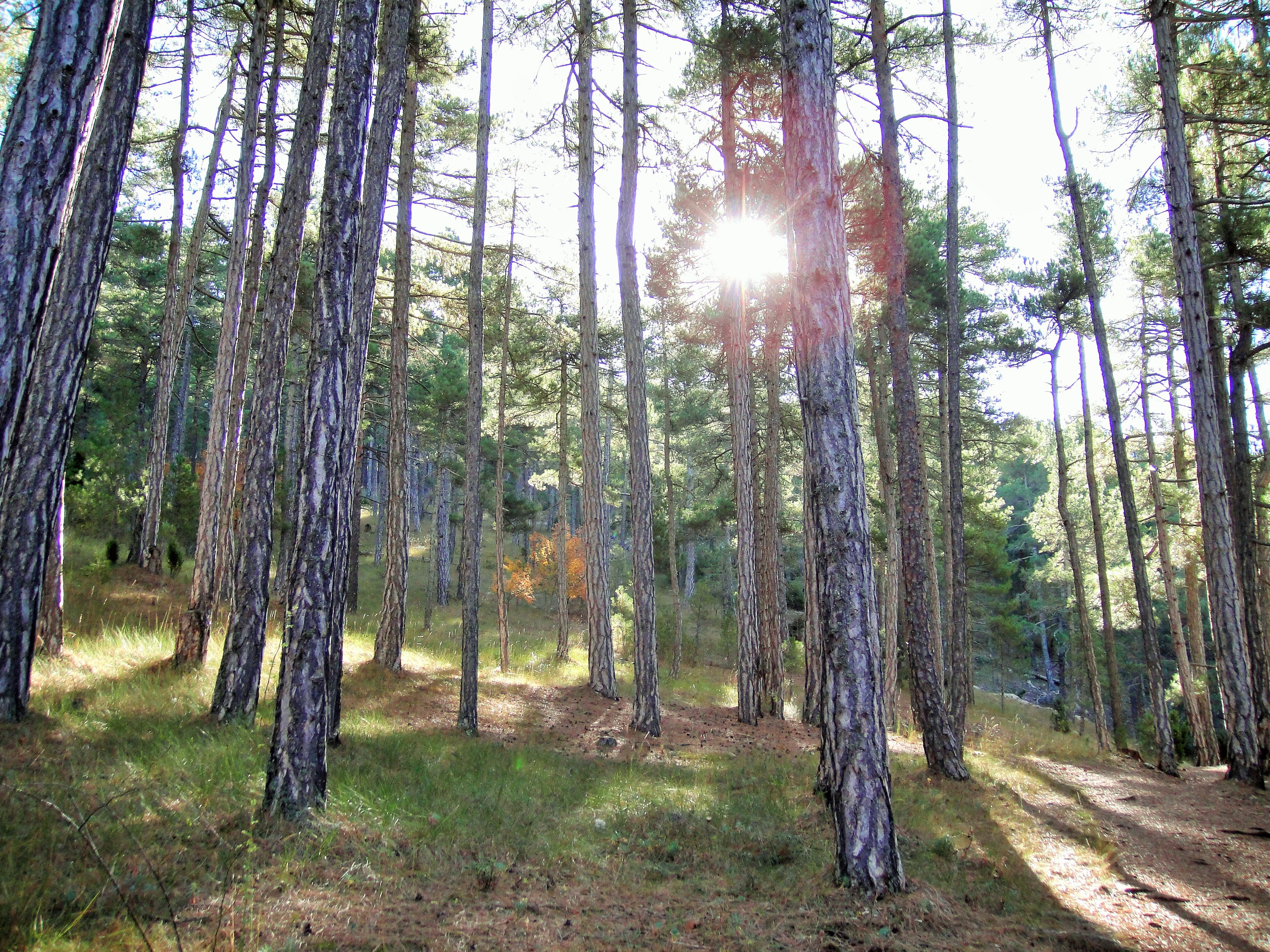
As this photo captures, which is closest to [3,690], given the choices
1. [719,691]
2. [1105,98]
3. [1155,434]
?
[719,691]

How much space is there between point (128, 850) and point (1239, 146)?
17.4m

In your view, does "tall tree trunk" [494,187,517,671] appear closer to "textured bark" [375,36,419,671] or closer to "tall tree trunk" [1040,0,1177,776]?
"textured bark" [375,36,419,671]

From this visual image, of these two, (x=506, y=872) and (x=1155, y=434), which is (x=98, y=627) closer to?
(x=506, y=872)

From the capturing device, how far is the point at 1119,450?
12.2 meters

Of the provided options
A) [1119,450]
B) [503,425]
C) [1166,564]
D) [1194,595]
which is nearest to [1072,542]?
[1166,564]

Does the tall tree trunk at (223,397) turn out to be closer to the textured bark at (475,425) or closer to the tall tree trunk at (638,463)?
the textured bark at (475,425)

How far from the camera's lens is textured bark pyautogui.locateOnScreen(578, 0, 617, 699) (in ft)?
40.3

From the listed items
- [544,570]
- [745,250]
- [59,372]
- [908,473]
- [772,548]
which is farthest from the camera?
[544,570]

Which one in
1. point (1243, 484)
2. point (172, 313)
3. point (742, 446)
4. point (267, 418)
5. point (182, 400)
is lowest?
point (267, 418)

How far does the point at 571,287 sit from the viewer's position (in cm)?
1548

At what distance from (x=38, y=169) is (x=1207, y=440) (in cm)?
1289

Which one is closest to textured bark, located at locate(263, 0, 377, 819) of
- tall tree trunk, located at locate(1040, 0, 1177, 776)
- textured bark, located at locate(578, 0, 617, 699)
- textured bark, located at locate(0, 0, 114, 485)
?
textured bark, located at locate(0, 0, 114, 485)

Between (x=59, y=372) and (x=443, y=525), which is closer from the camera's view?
(x=59, y=372)

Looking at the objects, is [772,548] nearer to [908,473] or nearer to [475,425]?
[908,473]
